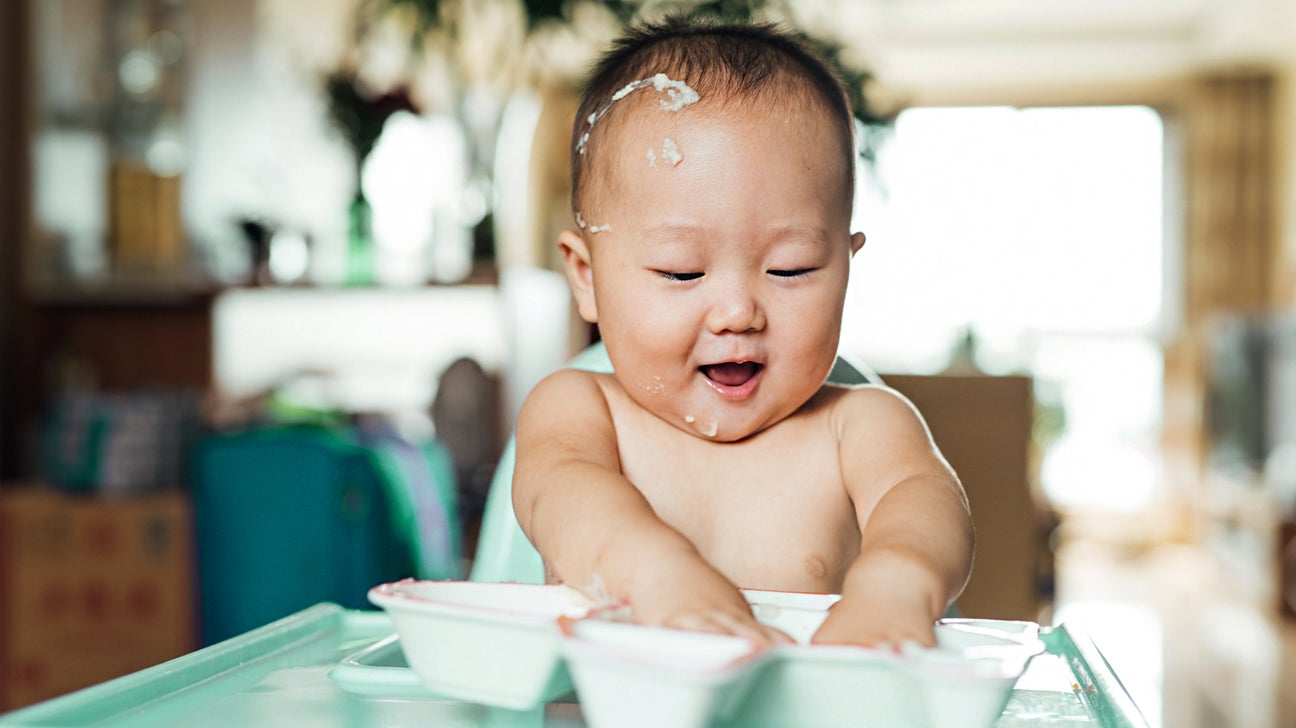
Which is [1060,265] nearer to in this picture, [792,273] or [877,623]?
[792,273]

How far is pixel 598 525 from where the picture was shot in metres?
0.51

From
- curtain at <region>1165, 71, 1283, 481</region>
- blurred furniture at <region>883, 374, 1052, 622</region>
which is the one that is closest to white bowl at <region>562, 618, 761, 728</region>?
blurred furniture at <region>883, 374, 1052, 622</region>

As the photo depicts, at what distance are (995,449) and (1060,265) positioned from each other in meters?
5.88

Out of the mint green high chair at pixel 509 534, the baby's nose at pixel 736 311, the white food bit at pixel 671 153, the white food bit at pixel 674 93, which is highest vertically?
the white food bit at pixel 674 93

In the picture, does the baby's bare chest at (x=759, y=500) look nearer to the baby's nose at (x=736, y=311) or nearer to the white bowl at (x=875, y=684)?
the baby's nose at (x=736, y=311)

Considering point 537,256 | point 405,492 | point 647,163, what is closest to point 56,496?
point 405,492

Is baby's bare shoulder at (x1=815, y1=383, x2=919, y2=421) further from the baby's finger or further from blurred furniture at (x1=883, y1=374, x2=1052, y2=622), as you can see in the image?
blurred furniture at (x1=883, y1=374, x2=1052, y2=622)

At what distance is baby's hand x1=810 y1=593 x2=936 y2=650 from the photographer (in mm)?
417

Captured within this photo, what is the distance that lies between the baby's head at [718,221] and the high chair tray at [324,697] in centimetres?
20

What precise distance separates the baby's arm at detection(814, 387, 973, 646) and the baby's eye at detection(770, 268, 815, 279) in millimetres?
109

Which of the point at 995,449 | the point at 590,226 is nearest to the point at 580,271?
the point at 590,226

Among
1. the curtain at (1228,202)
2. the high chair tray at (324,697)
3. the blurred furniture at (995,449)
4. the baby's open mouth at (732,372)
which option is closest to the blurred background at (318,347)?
the blurred furniture at (995,449)

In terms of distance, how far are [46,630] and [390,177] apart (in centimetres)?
119

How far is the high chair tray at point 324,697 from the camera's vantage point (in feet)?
1.46
